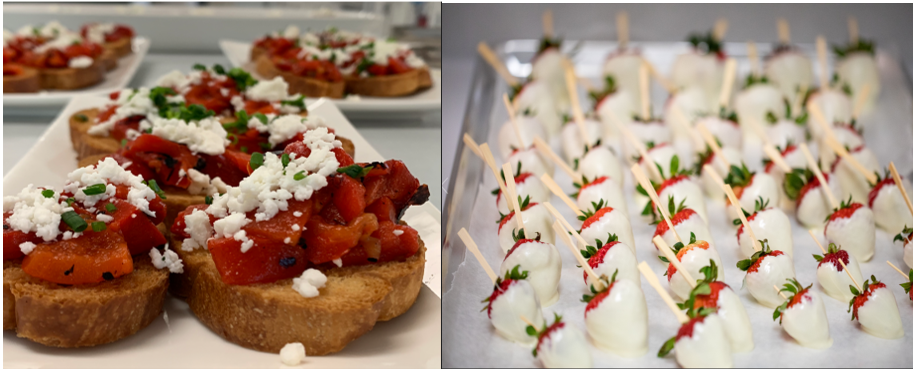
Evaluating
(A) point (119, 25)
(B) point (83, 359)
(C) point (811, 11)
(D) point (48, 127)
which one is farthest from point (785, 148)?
(A) point (119, 25)

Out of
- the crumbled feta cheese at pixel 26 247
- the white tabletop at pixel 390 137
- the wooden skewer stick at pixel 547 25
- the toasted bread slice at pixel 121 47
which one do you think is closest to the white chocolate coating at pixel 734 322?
the white tabletop at pixel 390 137

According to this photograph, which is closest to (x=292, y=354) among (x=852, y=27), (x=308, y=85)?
(x=308, y=85)

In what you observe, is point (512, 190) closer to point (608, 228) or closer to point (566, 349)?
point (608, 228)

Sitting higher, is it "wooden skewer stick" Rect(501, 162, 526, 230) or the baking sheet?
"wooden skewer stick" Rect(501, 162, 526, 230)

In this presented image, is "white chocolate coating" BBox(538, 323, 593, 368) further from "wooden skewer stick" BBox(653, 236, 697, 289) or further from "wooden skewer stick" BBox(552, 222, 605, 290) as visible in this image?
"wooden skewer stick" BBox(653, 236, 697, 289)

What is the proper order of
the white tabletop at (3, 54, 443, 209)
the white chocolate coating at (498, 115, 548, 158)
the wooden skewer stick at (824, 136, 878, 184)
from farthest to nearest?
the white chocolate coating at (498, 115, 548, 158), the wooden skewer stick at (824, 136, 878, 184), the white tabletop at (3, 54, 443, 209)

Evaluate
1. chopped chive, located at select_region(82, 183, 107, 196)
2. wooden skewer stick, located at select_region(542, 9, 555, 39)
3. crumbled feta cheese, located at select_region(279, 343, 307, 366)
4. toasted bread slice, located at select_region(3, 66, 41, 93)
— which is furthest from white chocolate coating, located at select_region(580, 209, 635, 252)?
toasted bread slice, located at select_region(3, 66, 41, 93)
